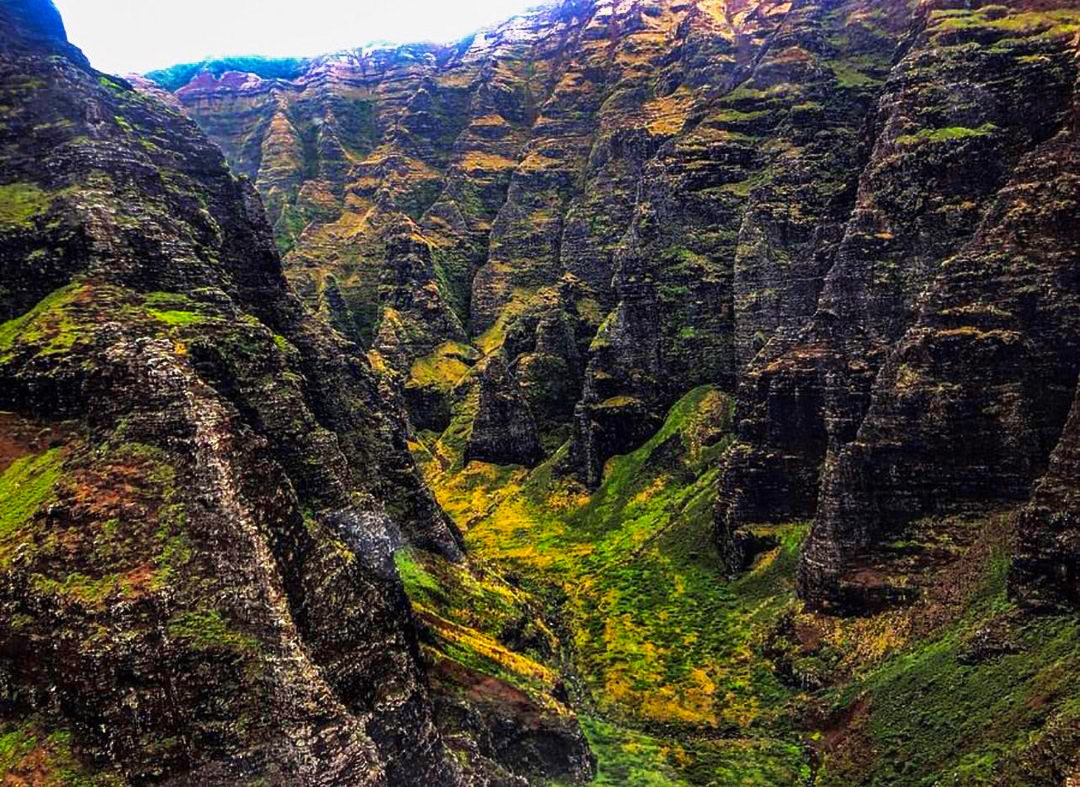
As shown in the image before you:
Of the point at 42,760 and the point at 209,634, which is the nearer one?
the point at 42,760

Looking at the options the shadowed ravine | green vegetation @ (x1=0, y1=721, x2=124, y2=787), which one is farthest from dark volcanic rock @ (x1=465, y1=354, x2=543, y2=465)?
green vegetation @ (x1=0, y1=721, x2=124, y2=787)

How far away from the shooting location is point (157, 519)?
35906 mm

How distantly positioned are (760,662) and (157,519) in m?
54.3

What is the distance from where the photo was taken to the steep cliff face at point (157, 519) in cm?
3300

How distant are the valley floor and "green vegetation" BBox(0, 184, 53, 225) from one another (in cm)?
3333

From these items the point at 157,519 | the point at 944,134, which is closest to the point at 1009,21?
the point at 944,134

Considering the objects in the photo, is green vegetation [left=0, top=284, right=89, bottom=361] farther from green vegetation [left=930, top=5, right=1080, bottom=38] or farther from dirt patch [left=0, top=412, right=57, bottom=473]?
green vegetation [left=930, top=5, right=1080, bottom=38]

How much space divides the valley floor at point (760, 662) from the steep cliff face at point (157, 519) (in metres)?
10.8

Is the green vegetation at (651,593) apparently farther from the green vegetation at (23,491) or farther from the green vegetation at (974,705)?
the green vegetation at (23,491)

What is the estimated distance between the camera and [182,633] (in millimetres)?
33938

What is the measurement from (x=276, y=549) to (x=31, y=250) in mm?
20940

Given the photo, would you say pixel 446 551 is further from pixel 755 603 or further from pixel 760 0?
pixel 760 0

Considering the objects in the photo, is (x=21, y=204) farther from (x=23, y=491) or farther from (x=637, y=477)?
(x=637, y=477)

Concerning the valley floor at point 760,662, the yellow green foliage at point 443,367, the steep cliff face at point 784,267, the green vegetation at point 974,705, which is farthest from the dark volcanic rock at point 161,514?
the yellow green foliage at point 443,367
